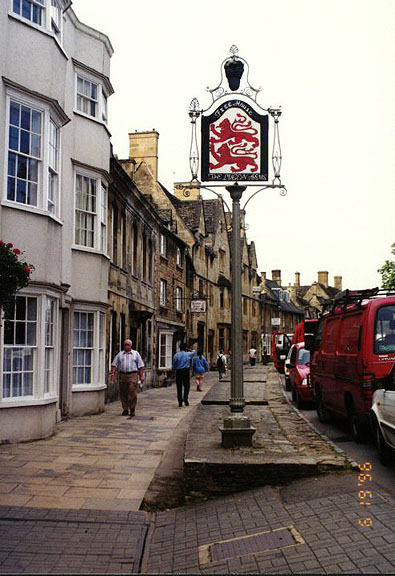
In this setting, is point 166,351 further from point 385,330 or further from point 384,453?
point 384,453

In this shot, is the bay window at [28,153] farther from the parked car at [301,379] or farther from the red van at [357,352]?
the parked car at [301,379]

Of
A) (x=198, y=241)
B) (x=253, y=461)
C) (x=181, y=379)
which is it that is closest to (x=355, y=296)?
(x=253, y=461)

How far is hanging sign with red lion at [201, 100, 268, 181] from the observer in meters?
9.38

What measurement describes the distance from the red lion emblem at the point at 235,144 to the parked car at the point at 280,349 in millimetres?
30905

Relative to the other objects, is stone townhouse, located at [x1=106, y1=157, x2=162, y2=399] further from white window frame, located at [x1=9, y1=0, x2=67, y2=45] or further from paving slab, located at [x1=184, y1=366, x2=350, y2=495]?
paving slab, located at [x1=184, y1=366, x2=350, y2=495]

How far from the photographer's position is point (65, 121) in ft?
43.4

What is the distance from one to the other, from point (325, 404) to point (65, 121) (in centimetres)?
777

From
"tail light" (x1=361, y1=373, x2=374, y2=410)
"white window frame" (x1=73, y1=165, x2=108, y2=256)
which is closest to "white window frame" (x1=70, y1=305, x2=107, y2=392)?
"white window frame" (x1=73, y1=165, x2=108, y2=256)

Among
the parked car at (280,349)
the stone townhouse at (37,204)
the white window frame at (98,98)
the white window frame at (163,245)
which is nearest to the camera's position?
the stone townhouse at (37,204)

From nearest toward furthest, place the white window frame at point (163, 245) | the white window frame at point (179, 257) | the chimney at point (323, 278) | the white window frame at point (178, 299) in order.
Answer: the white window frame at point (163, 245) < the white window frame at point (179, 257) < the white window frame at point (178, 299) < the chimney at point (323, 278)

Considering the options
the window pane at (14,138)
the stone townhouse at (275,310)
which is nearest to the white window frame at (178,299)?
the stone townhouse at (275,310)

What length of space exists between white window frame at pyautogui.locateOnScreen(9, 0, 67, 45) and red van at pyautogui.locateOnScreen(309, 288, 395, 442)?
7.40 m

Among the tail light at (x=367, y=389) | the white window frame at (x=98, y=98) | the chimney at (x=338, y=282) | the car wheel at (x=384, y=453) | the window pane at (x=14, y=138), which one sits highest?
the chimney at (x=338, y=282)

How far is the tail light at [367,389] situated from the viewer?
9820 millimetres
